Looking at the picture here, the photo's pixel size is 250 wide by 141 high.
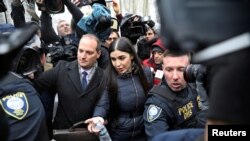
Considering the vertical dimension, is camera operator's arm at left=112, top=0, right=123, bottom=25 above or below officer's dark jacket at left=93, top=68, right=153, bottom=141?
above

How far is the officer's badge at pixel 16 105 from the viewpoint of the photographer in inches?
83.6

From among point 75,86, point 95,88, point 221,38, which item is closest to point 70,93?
point 75,86

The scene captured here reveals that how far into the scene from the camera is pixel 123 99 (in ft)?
9.93

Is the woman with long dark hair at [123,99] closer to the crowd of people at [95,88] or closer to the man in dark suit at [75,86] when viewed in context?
the crowd of people at [95,88]

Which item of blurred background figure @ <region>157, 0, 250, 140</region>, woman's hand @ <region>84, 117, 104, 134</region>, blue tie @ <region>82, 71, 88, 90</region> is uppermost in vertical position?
blurred background figure @ <region>157, 0, 250, 140</region>

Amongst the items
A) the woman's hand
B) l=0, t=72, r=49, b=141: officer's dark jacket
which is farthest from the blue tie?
l=0, t=72, r=49, b=141: officer's dark jacket

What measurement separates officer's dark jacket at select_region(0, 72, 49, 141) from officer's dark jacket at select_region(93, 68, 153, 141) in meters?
0.78

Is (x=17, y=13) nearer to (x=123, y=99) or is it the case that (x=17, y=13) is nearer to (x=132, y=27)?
(x=132, y=27)

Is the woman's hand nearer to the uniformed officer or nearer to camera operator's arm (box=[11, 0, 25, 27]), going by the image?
the uniformed officer

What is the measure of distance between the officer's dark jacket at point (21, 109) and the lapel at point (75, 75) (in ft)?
2.69

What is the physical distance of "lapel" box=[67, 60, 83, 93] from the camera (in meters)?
3.18

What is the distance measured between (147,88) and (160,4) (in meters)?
2.37

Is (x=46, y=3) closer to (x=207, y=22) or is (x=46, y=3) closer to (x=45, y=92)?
(x=45, y=92)

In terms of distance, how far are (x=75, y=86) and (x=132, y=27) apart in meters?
1.51
